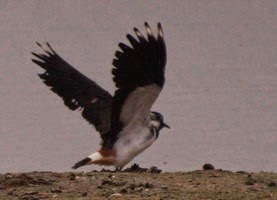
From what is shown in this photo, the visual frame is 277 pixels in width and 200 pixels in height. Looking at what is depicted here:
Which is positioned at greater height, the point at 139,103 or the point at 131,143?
the point at 139,103

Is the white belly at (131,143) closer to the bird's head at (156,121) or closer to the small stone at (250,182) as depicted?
the bird's head at (156,121)

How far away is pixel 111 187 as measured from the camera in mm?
9875

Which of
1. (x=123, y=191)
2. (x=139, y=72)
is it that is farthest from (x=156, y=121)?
(x=123, y=191)

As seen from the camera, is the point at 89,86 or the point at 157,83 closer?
the point at 157,83

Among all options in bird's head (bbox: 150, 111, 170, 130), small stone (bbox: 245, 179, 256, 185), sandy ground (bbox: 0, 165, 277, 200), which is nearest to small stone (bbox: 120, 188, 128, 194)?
sandy ground (bbox: 0, 165, 277, 200)

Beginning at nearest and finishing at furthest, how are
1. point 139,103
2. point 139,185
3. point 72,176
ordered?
point 139,185 < point 72,176 < point 139,103

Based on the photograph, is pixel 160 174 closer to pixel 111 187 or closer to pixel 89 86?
pixel 111 187

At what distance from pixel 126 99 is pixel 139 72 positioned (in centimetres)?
28

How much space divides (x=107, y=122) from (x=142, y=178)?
49.4 inches

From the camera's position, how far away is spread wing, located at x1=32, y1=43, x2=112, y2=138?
37.7 ft

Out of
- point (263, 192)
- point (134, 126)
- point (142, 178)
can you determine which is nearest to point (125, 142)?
point (134, 126)

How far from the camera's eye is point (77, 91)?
12.0 metres

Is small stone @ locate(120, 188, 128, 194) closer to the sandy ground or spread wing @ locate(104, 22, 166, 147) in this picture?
the sandy ground

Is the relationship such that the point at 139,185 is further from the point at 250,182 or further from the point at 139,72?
the point at 139,72
